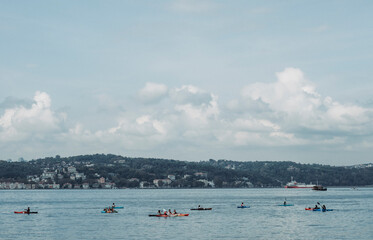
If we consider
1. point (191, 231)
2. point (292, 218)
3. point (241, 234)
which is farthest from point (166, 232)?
point (292, 218)

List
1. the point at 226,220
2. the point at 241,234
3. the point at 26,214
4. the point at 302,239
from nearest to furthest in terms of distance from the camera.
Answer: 1. the point at 302,239
2. the point at 241,234
3. the point at 226,220
4. the point at 26,214

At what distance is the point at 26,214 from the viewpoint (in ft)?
456

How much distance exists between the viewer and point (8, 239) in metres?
84.9

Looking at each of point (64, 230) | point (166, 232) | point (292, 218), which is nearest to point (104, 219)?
point (64, 230)

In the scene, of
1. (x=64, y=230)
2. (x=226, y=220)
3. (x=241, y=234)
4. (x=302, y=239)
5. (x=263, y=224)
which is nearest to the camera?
(x=302, y=239)

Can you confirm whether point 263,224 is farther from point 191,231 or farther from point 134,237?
point 134,237

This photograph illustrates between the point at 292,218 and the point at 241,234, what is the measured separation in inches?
1316

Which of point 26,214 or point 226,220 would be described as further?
point 26,214

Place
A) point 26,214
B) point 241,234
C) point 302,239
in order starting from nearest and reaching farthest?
point 302,239 < point 241,234 < point 26,214

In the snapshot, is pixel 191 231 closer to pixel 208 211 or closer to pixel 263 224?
pixel 263 224

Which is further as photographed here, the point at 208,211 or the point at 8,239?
the point at 208,211

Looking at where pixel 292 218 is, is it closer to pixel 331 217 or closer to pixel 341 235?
pixel 331 217

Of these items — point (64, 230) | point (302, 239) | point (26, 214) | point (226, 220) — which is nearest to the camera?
point (302, 239)

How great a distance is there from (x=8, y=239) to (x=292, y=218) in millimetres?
61211
